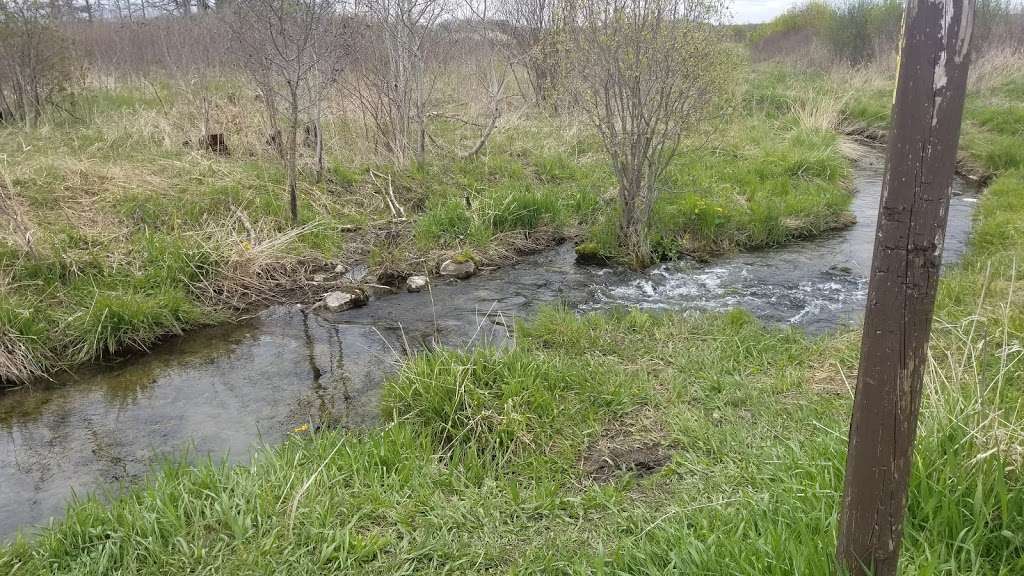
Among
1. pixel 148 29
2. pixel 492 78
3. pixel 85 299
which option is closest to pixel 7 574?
pixel 85 299

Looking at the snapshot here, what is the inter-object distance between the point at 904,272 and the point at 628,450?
7.86ft

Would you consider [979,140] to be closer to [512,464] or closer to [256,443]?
[512,464]

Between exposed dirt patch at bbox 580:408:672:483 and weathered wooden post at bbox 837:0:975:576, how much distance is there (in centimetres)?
174

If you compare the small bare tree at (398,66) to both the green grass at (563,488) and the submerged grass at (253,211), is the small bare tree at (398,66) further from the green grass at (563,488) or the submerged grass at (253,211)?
the green grass at (563,488)

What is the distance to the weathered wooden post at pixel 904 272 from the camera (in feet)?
5.10

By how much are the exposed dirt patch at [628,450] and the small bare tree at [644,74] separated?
11.1 feet

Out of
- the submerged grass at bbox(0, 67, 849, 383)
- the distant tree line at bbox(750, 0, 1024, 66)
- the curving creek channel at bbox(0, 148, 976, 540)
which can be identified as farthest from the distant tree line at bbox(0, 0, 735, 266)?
the distant tree line at bbox(750, 0, 1024, 66)

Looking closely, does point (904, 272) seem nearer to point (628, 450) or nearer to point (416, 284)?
point (628, 450)

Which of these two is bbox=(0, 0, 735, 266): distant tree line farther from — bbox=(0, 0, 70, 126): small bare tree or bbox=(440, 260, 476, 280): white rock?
bbox=(440, 260, 476, 280): white rock

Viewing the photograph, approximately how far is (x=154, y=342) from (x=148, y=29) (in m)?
11.7

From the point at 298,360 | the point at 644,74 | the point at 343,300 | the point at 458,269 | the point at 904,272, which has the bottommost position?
the point at 298,360

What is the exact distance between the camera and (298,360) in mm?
5441

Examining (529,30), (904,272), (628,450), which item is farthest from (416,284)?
(529,30)

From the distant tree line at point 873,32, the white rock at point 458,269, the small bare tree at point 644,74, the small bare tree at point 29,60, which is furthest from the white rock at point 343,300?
the distant tree line at point 873,32
